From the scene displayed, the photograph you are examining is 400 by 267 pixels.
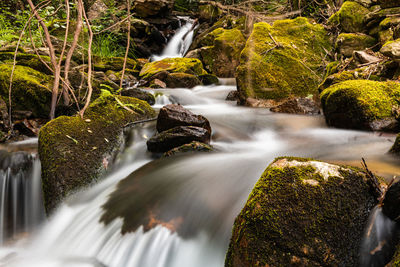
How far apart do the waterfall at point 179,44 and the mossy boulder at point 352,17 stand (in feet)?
28.0

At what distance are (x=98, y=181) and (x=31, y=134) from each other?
1.83 m

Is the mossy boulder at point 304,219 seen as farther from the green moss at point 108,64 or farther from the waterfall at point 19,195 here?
the green moss at point 108,64

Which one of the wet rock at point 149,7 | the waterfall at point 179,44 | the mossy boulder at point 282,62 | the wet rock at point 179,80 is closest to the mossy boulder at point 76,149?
the mossy boulder at point 282,62

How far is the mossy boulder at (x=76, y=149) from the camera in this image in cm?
280

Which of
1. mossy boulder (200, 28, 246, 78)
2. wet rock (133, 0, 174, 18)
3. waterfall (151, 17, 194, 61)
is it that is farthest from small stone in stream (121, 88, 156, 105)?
wet rock (133, 0, 174, 18)

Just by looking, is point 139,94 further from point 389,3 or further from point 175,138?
point 389,3

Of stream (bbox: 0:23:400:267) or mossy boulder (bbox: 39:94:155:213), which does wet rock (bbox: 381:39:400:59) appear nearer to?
stream (bbox: 0:23:400:267)

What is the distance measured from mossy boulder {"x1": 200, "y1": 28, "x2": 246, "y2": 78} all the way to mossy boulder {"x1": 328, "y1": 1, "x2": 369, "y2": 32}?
14.9 ft

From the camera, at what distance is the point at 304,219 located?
148 cm

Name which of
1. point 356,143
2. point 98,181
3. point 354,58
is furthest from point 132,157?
point 354,58

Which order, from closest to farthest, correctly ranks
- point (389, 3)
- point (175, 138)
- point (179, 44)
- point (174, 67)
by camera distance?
point (175, 138)
point (389, 3)
point (174, 67)
point (179, 44)

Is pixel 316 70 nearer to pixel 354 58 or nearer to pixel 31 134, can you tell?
pixel 354 58

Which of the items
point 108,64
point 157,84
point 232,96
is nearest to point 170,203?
point 232,96

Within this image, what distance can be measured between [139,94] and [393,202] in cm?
554
